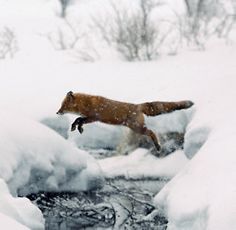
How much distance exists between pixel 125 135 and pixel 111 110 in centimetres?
204

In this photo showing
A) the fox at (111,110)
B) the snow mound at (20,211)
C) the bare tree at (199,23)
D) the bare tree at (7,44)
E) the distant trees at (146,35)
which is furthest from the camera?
the bare tree at (7,44)

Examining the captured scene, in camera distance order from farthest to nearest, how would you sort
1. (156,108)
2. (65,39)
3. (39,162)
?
(65,39), (156,108), (39,162)

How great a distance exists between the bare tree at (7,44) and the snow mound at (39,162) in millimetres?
9618

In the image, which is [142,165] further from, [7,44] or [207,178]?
[7,44]

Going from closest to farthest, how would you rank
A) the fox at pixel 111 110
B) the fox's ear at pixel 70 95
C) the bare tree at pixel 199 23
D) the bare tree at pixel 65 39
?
the fox's ear at pixel 70 95 < the fox at pixel 111 110 < the bare tree at pixel 199 23 < the bare tree at pixel 65 39

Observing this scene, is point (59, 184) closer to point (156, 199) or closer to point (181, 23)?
point (156, 199)

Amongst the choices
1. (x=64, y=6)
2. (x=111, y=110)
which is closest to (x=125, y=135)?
(x=111, y=110)

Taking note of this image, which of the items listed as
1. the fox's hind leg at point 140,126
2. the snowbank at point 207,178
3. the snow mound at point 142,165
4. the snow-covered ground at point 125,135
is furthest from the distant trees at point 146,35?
the fox's hind leg at point 140,126

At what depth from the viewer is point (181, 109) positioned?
1066 cm

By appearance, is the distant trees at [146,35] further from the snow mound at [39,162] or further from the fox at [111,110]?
the snow mound at [39,162]

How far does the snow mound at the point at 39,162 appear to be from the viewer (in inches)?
339

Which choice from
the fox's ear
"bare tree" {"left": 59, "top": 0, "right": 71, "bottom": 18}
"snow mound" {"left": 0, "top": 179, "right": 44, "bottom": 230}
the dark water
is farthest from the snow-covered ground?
"bare tree" {"left": 59, "top": 0, "right": 71, "bottom": 18}

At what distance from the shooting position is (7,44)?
19.8 m

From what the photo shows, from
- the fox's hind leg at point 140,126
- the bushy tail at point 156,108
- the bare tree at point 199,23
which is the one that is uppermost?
the bushy tail at point 156,108
